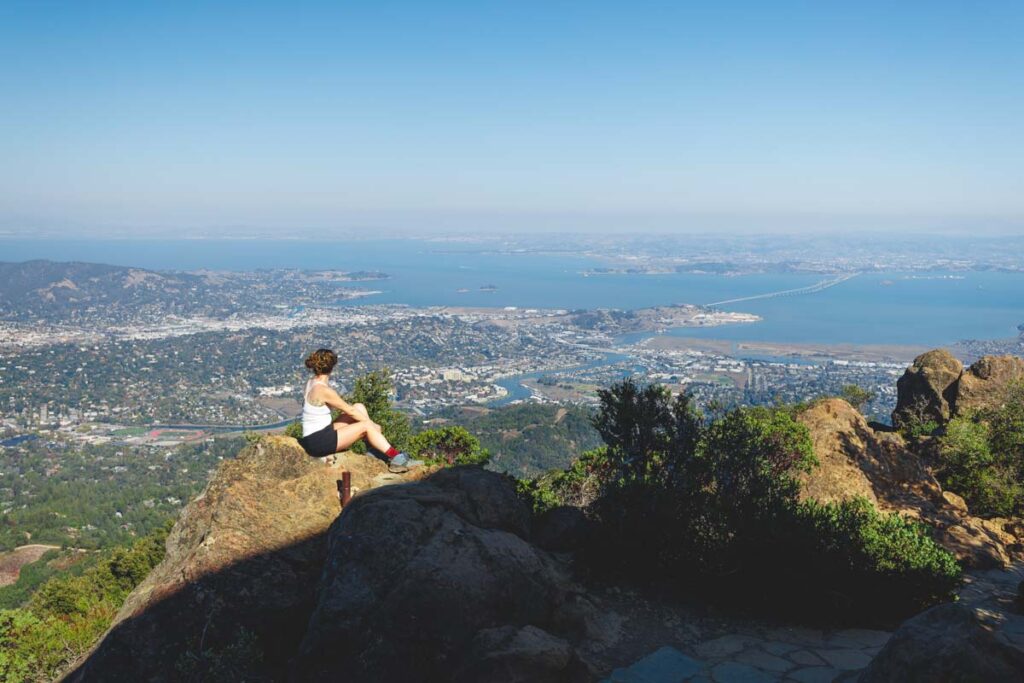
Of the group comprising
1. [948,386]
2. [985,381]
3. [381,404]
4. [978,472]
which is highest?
[985,381]

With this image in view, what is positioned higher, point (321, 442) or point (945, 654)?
point (321, 442)

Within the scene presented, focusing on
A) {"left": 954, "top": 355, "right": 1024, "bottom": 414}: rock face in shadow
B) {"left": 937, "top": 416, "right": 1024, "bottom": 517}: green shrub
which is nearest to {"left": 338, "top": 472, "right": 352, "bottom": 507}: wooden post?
{"left": 937, "top": 416, "right": 1024, "bottom": 517}: green shrub

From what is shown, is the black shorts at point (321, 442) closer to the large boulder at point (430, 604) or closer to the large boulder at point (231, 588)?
the large boulder at point (231, 588)

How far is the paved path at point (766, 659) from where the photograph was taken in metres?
5.00

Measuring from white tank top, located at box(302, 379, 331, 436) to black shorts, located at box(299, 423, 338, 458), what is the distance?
5 cm

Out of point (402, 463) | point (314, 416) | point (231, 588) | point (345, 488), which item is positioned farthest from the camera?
point (402, 463)

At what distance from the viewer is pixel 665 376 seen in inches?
2687

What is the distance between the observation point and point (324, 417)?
6.62m

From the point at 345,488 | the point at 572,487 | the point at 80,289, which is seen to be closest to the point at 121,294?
the point at 80,289

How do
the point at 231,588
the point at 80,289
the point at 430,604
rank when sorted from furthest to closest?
the point at 80,289 < the point at 231,588 < the point at 430,604

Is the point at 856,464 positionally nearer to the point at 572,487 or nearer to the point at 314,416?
the point at 572,487

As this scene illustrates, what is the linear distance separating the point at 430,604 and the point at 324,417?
2.65m

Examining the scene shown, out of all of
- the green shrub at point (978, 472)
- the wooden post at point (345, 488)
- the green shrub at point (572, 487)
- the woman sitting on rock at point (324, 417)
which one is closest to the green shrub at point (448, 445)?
the green shrub at point (572, 487)

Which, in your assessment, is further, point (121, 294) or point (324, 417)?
point (121, 294)
